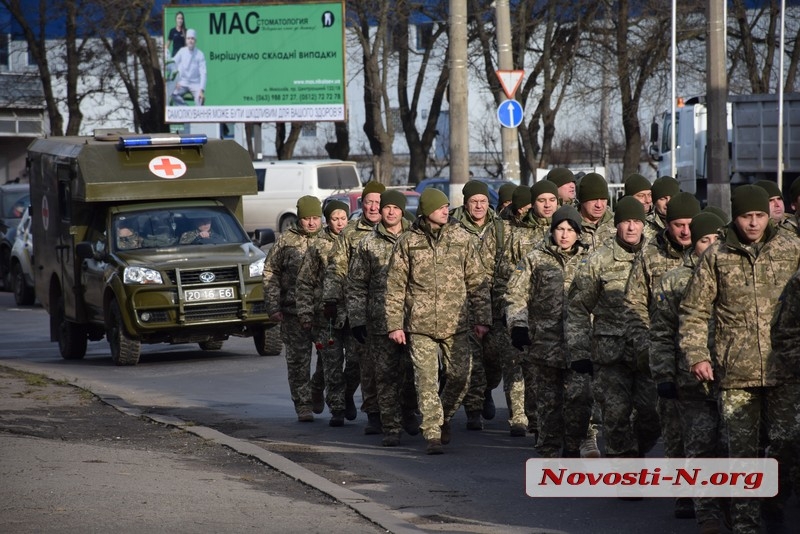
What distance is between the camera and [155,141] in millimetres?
17016

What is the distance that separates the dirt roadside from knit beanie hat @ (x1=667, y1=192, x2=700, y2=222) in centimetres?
232

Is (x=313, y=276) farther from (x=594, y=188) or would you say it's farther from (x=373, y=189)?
(x=594, y=188)

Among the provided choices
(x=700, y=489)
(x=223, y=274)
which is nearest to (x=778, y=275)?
(x=700, y=489)

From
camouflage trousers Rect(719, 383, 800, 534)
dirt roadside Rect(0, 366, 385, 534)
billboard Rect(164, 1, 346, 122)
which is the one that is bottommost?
dirt roadside Rect(0, 366, 385, 534)

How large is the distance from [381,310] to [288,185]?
90.4 ft

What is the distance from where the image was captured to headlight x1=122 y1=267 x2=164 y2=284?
1592 cm

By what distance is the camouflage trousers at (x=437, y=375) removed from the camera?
386 inches

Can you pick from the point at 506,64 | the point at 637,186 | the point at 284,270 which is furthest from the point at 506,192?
the point at 506,64

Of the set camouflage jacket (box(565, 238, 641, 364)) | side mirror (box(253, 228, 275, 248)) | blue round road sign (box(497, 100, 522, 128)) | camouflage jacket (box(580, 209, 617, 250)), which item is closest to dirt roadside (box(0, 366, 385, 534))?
camouflage jacket (box(565, 238, 641, 364))

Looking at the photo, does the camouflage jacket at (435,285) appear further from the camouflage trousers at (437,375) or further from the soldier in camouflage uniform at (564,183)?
the soldier in camouflage uniform at (564,183)

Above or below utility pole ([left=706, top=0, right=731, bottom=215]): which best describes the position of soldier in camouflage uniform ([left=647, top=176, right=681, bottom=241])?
below

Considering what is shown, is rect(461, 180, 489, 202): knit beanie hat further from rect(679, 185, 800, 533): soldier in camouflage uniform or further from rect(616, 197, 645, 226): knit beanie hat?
rect(679, 185, 800, 533): soldier in camouflage uniform

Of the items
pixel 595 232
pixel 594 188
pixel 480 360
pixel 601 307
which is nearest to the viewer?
pixel 601 307

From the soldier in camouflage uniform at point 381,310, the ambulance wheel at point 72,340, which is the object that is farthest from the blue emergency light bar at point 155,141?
the soldier in camouflage uniform at point 381,310
